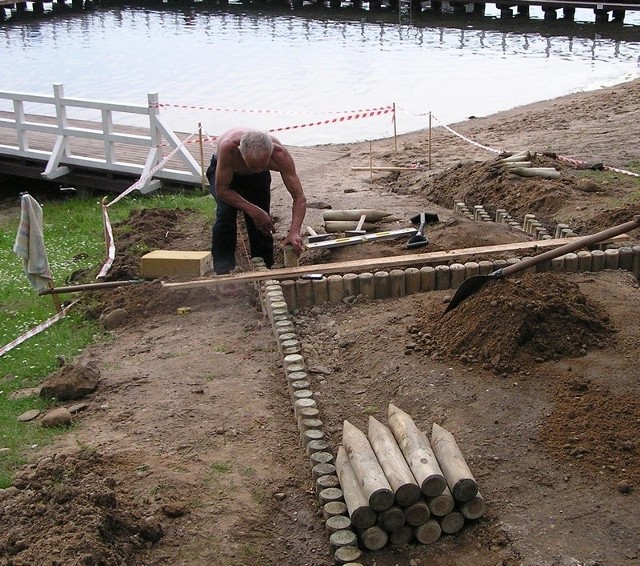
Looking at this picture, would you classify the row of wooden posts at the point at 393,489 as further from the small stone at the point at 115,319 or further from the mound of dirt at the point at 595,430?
the small stone at the point at 115,319

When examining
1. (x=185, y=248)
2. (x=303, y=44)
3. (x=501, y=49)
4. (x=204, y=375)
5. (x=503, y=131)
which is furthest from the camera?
(x=303, y=44)

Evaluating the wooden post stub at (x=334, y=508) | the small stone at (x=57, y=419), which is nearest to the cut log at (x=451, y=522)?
the wooden post stub at (x=334, y=508)

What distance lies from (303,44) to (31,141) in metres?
19.3

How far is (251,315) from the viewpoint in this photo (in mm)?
7152

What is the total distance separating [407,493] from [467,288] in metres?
2.42

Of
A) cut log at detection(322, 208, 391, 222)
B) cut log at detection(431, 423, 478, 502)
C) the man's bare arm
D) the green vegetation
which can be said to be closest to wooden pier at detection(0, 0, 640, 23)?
the green vegetation

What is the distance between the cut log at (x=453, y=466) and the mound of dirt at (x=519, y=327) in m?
1.12

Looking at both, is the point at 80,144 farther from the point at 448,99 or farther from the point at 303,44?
the point at 303,44

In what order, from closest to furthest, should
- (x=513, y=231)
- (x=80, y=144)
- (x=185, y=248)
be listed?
(x=513, y=231) < (x=185, y=248) < (x=80, y=144)

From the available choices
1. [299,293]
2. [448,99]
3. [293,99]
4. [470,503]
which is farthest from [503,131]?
[470,503]

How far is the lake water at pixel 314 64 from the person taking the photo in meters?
20.9

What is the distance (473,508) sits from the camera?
427 cm

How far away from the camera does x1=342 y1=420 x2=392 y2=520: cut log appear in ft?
13.4

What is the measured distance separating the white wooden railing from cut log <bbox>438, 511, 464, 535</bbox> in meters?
9.01
